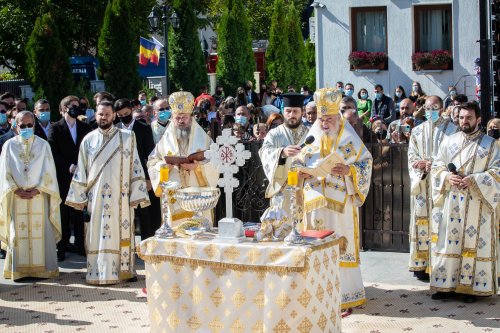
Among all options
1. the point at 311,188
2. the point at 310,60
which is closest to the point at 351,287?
the point at 311,188

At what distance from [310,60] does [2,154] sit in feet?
97.9

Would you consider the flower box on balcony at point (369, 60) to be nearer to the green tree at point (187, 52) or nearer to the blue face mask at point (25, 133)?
the green tree at point (187, 52)

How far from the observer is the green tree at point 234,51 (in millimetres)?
31922

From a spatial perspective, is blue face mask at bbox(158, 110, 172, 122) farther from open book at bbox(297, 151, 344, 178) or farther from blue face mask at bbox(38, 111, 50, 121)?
open book at bbox(297, 151, 344, 178)

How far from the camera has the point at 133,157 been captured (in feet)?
38.4

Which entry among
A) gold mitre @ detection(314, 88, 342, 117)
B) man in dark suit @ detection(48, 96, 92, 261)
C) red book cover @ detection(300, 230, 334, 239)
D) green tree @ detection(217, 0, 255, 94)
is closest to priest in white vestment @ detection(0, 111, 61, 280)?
man in dark suit @ detection(48, 96, 92, 261)

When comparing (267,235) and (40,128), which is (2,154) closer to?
(40,128)

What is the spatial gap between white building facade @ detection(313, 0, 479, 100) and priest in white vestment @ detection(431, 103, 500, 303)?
15.2 m

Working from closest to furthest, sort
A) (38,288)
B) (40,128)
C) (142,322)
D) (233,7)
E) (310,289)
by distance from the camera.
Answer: (310,289) < (142,322) < (38,288) < (40,128) < (233,7)

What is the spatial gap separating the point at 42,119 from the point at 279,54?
22.1m

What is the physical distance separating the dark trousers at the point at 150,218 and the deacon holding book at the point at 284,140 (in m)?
2.88

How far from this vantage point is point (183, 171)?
35.5 ft

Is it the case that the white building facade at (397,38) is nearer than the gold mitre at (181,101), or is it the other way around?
the gold mitre at (181,101)

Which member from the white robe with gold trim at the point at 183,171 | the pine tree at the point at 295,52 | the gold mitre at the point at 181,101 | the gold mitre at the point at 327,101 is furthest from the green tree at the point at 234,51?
the gold mitre at the point at 327,101
